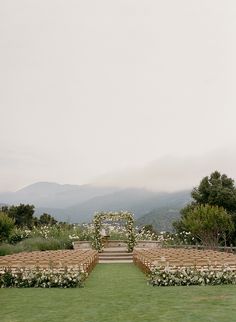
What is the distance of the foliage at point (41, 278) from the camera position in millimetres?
13367

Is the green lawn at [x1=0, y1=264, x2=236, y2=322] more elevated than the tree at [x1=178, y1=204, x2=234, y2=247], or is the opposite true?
the tree at [x1=178, y1=204, x2=234, y2=247]

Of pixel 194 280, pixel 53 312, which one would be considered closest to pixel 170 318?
pixel 53 312

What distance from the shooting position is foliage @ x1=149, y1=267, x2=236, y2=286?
13.2 metres

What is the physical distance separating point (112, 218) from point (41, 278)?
1629 cm

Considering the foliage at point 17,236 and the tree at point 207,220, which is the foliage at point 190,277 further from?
the foliage at point 17,236

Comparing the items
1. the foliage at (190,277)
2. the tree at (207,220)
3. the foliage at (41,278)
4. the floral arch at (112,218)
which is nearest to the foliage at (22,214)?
the floral arch at (112,218)

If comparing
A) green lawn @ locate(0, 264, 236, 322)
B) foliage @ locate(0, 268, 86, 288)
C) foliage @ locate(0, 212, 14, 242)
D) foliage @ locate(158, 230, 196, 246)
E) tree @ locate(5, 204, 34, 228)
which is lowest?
green lawn @ locate(0, 264, 236, 322)

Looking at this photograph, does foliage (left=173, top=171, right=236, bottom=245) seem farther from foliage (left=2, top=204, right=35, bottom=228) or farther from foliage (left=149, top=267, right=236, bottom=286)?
foliage (left=2, top=204, right=35, bottom=228)

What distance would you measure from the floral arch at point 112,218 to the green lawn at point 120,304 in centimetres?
1447

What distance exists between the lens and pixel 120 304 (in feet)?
32.5

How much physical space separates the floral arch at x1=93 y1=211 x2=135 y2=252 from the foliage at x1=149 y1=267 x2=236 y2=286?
14.4 metres

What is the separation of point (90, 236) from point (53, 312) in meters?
23.1

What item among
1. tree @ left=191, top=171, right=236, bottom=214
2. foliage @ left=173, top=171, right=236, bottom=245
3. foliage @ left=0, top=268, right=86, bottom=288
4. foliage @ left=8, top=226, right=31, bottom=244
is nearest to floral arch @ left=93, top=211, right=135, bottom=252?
foliage @ left=173, top=171, right=236, bottom=245

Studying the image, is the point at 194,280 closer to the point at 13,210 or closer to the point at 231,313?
the point at 231,313
